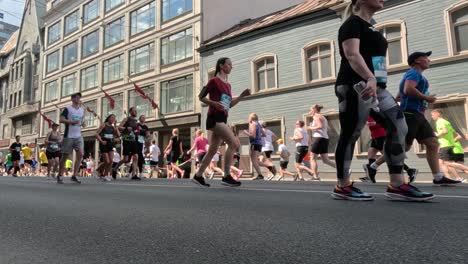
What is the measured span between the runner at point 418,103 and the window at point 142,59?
23044 millimetres

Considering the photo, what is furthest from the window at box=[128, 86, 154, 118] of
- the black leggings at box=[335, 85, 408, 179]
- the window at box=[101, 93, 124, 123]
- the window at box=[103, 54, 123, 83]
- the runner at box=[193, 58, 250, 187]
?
the black leggings at box=[335, 85, 408, 179]

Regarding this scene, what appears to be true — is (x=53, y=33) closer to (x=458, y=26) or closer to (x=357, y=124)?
(x=458, y=26)

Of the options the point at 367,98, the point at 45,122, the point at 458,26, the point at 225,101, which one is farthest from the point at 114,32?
the point at 367,98

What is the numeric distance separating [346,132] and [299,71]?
1473 cm

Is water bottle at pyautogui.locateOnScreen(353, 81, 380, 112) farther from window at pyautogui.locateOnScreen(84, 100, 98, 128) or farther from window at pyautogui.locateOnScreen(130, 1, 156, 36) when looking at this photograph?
window at pyautogui.locateOnScreen(84, 100, 98, 128)

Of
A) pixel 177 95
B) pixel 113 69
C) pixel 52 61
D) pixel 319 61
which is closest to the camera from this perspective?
pixel 319 61

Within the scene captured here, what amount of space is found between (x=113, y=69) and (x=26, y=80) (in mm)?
17400

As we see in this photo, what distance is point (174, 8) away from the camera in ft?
84.1

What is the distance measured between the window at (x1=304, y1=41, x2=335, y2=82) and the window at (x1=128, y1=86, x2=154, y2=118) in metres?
12.5

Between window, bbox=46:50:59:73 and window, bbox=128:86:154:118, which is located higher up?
window, bbox=46:50:59:73

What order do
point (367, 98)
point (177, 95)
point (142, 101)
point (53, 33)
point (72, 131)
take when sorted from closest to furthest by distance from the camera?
1. point (367, 98)
2. point (72, 131)
3. point (177, 95)
4. point (142, 101)
5. point (53, 33)

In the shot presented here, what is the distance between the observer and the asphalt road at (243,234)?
5.80ft

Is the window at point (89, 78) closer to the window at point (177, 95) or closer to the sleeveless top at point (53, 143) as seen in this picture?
the window at point (177, 95)

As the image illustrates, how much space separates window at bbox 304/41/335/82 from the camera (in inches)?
679
